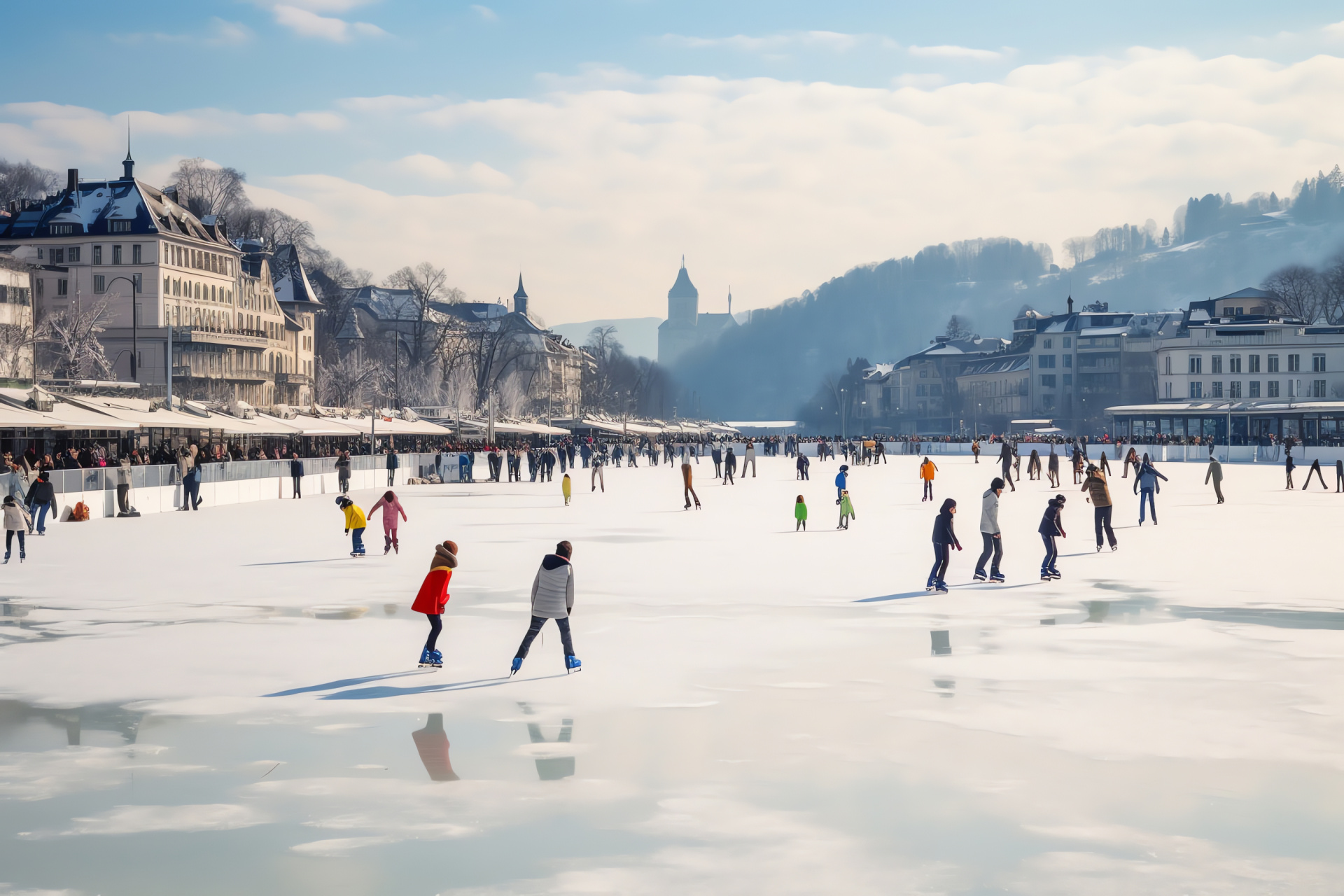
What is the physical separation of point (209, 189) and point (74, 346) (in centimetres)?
3709

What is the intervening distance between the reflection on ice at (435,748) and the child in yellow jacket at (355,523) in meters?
10.7

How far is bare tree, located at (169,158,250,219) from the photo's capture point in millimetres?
84625

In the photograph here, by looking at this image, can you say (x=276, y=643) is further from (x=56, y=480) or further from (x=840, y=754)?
(x=56, y=480)

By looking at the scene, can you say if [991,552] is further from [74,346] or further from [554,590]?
[74,346]

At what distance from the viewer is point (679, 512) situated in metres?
29.5

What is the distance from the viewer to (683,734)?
7902 mm

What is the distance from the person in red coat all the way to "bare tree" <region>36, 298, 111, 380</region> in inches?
1785

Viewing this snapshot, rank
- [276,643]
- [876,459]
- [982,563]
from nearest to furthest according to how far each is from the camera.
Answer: [276,643]
[982,563]
[876,459]

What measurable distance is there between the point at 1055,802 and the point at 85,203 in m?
77.6

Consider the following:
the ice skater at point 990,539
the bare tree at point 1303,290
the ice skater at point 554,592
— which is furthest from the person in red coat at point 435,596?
the bare tree at point 1303,290

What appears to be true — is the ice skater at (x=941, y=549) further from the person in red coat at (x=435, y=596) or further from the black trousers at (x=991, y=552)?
the person in red coat at (x=435, y=596)

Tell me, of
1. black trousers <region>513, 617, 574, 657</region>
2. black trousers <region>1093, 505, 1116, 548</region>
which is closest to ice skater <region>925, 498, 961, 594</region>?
black trousers <region>1093, 505, 1116, 548</region>

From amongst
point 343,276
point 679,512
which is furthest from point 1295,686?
point 343,276

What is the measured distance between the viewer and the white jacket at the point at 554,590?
9453 millimetres
